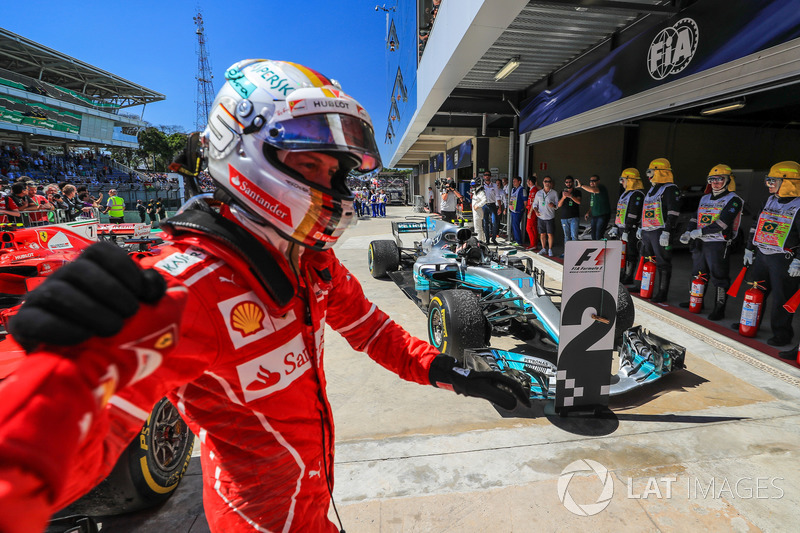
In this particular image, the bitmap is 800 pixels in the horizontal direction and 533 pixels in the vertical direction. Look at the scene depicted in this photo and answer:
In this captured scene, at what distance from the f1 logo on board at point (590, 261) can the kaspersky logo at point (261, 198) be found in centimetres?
231

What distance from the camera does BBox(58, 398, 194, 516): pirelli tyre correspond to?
187 centimetres

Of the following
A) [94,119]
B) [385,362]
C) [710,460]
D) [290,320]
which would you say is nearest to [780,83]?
[710,460]

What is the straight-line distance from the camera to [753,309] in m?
4.21

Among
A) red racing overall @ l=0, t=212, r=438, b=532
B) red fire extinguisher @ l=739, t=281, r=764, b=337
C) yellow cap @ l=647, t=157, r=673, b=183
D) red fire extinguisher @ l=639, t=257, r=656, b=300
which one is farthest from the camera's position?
red fire extinguisher @ l=639, t=257, r=656, b=300

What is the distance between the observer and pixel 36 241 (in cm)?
377

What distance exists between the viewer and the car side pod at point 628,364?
2.91 meters

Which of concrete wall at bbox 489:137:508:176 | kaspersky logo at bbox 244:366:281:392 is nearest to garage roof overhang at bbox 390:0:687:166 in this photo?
kaspersky logo at bbox 244:366:281:392

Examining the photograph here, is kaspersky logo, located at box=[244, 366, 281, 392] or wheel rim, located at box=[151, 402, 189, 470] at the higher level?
kaspersky logo, located at box=[244, 366, 281, 392]

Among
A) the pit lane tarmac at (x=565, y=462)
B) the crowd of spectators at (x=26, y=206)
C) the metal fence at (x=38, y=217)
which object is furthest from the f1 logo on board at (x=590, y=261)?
the metal fence at (x=38, y=217)

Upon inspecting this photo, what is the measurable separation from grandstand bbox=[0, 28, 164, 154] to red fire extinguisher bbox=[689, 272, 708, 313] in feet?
131

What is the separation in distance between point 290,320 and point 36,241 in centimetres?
426

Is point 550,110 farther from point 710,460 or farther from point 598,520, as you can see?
point 598,520

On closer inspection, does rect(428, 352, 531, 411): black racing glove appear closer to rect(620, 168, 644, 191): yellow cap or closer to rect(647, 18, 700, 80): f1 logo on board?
rect(647, 18, 700, 80): f1 logo on board

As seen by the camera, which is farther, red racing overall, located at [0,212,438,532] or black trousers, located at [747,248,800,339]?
black trousers, located at [747,248,800,339]
